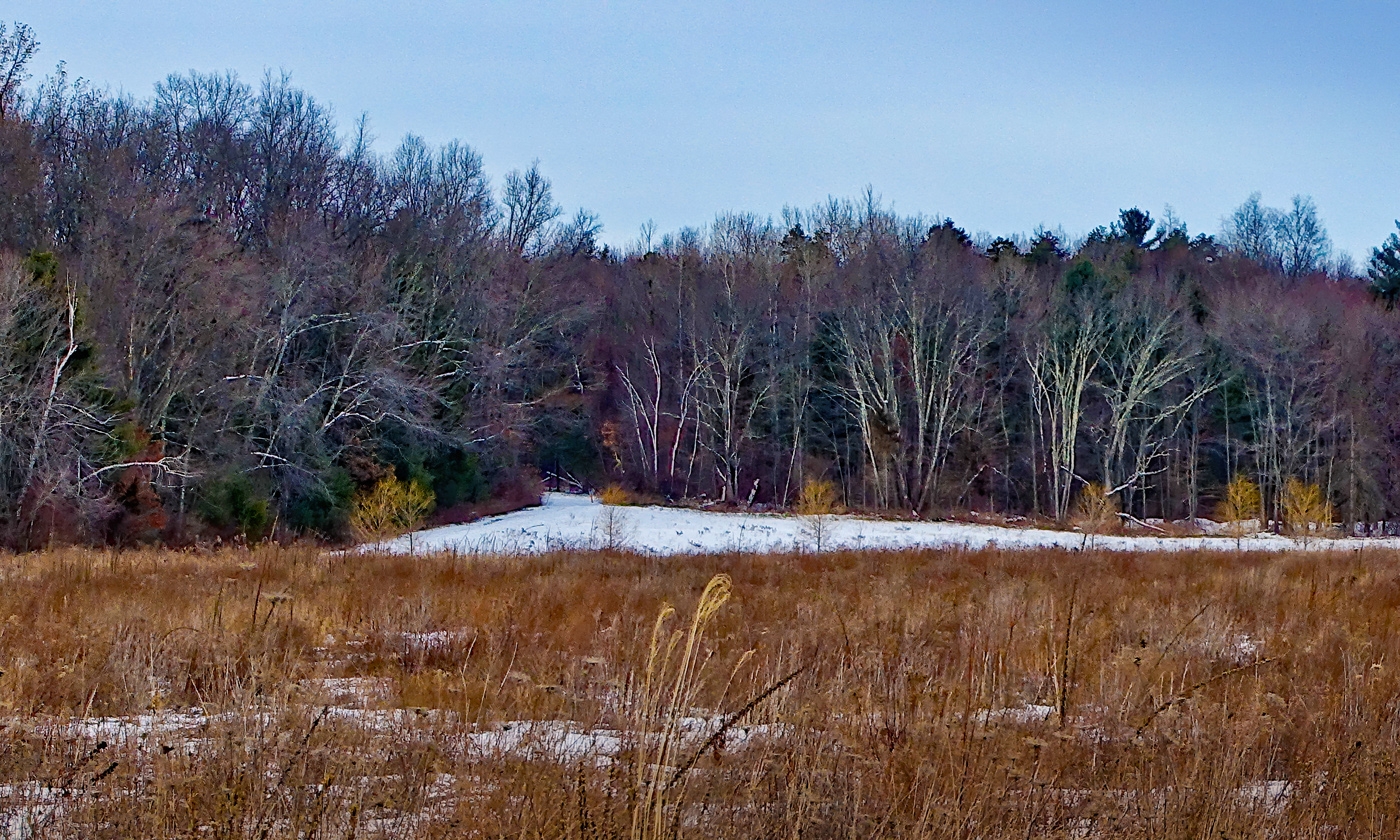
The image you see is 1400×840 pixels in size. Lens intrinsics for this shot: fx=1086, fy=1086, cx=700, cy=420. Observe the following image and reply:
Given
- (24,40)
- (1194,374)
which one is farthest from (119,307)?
(1194,374)

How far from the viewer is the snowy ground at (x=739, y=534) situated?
25766 mm

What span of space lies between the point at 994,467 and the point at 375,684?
148ft

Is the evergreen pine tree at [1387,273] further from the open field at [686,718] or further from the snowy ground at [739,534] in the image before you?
the open field at [686,718]

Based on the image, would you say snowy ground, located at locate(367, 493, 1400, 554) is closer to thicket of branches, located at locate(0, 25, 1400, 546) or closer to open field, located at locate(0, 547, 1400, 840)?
thicket of branches, located at locate(0, 25, 1400, 546)

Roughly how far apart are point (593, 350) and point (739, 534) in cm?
2712

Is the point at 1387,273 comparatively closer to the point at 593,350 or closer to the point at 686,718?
the point at 593,350

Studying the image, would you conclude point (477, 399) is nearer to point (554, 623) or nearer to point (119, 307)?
point (119, 307)

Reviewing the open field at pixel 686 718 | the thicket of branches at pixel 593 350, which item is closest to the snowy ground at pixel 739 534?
the thicket of branches at pixel 593 350

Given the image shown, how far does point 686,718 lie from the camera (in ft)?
16.2

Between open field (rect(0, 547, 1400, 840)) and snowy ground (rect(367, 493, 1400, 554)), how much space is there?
15.4 meters

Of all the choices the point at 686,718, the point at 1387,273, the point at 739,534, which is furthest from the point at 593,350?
the point at 686,718

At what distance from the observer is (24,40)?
36.1 meters

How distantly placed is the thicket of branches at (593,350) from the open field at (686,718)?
63.7ft

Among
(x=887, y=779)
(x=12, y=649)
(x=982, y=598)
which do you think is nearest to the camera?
(x=887, y=779)
